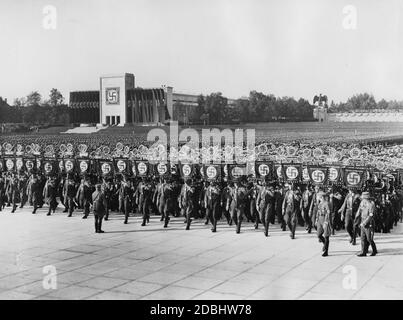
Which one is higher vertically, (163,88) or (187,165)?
(163,88)

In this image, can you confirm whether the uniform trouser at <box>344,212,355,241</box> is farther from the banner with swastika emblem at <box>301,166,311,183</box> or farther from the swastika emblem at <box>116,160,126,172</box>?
the swastika emblem at <box>116,160,126,172</box>

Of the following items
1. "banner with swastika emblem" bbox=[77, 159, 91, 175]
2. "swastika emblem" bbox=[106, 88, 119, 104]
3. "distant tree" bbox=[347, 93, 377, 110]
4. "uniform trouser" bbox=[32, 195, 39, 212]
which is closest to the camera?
"uniform trouser" bbox=[32, 195, 39, 212]

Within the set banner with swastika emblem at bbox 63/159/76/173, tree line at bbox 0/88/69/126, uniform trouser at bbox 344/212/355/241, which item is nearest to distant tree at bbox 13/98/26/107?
tree line at bbox 0/88/69/126

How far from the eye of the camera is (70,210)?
17.4 metres

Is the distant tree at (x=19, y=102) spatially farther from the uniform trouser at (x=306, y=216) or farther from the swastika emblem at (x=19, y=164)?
the uniform trouser at (x=306, y=216)

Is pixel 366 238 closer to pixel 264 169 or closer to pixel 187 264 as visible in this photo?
pixel 187 264

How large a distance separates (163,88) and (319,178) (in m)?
38.7

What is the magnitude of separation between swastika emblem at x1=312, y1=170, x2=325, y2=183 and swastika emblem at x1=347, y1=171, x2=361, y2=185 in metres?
0.79

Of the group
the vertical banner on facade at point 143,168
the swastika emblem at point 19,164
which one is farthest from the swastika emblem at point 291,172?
the swastika emblem at point 19,164

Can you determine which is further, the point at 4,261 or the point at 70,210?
the point at 70,210

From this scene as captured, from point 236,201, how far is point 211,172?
199cm

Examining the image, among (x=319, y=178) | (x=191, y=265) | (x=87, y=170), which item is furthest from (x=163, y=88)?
(x=191, y=265)

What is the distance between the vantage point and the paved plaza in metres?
9.23
